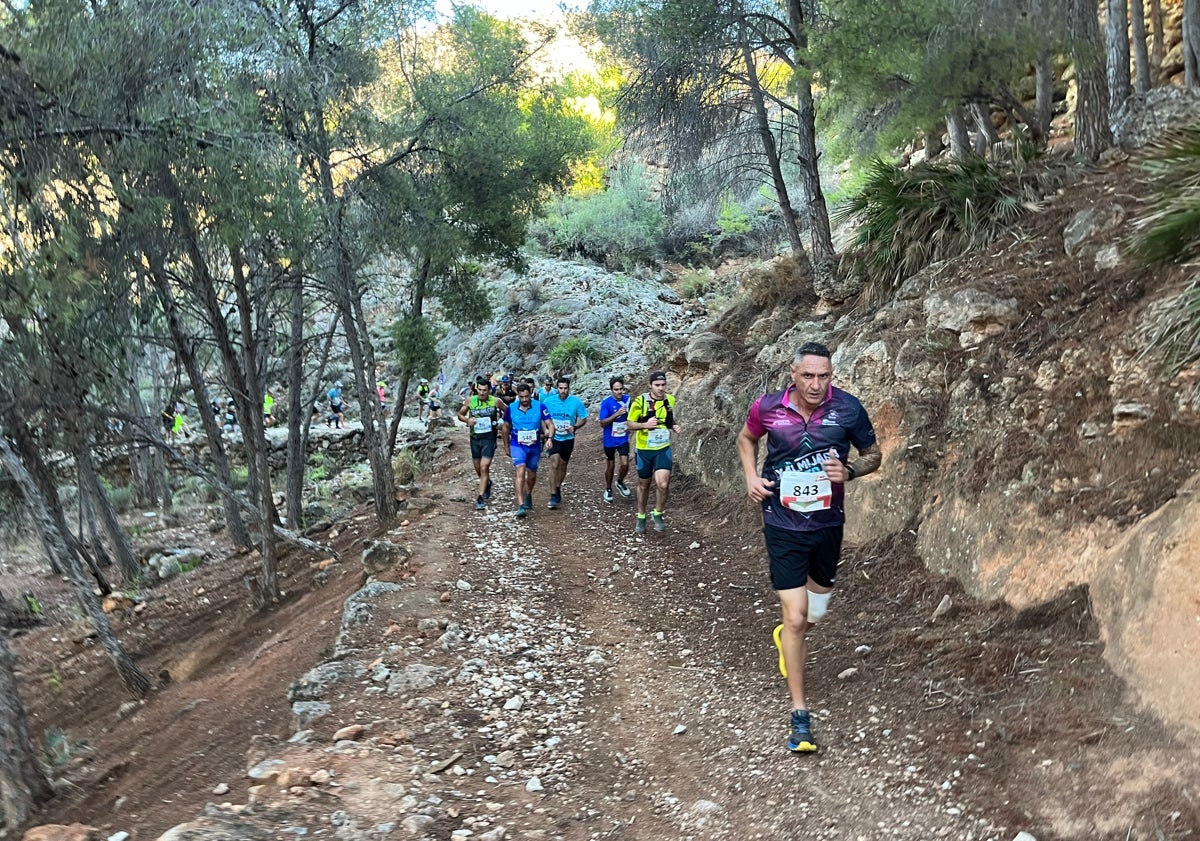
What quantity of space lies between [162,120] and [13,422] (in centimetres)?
556

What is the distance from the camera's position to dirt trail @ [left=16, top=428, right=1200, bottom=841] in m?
3.59

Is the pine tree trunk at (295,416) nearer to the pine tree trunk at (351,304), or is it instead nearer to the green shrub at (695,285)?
the pine tree trunk at (351,304)

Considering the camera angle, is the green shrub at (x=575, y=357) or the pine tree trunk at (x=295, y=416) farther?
the green shrub at (x=575, y=357)

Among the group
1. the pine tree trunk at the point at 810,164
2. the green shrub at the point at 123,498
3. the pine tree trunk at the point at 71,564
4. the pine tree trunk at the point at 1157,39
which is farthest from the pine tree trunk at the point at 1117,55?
the green shrub at the point at 123,498

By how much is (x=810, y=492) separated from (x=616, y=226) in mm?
27323

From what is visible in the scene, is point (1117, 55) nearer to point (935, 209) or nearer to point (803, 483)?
point (935, 209)

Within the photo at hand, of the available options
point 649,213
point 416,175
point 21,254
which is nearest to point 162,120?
point 21,254

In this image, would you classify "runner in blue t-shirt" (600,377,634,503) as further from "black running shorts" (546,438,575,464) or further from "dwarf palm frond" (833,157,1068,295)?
"dwarf palm frond" (833,157,1068,295)

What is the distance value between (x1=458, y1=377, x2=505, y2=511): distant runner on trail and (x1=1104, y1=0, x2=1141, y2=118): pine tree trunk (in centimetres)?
795

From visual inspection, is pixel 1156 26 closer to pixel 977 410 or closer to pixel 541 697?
pixel 977 410

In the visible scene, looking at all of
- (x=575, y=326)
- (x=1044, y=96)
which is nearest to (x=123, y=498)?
(x=575, y=326)

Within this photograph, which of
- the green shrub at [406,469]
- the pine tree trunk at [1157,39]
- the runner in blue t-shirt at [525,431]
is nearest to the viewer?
the runner in blue t-shirt at [525,431]

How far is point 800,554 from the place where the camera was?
433 centimetres

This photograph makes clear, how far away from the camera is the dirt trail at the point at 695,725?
3594 mm
